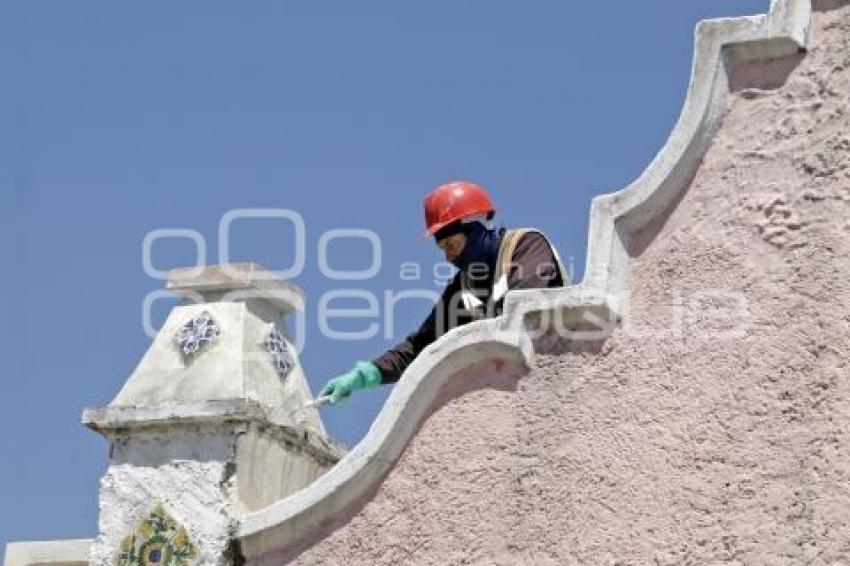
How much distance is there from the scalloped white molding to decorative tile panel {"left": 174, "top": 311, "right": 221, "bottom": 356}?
36.8 inches

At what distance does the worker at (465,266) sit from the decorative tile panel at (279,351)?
8.7 inches

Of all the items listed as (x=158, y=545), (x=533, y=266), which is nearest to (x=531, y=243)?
(x=533, y=266)

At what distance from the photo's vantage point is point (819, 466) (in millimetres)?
8914

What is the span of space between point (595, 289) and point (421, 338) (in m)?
1.21

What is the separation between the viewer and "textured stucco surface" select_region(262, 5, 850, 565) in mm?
9008

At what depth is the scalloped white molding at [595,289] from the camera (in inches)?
373

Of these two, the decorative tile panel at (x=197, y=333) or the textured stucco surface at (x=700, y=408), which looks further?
the decorative tile panel at (x=197, y=333)

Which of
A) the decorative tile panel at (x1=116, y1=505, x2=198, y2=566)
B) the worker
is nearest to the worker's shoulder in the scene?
the worker

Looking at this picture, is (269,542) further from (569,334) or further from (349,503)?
(569,334)

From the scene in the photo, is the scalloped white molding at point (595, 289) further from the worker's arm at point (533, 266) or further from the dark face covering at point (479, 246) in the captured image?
the dark face covering at point (479, 246)

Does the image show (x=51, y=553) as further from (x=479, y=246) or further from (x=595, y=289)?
(x=595, y=289)

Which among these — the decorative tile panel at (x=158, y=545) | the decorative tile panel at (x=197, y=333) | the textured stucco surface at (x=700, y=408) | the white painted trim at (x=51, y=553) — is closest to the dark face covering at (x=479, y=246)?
the textured stucco surface at (x=700, y=408)

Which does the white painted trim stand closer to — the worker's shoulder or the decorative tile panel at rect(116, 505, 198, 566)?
the decorative tile panel at rect(116, 505, 198, 566)

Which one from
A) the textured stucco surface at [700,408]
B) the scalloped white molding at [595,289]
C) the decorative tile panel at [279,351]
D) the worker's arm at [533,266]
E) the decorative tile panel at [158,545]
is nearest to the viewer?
the textured stucco surface at [700,408]
